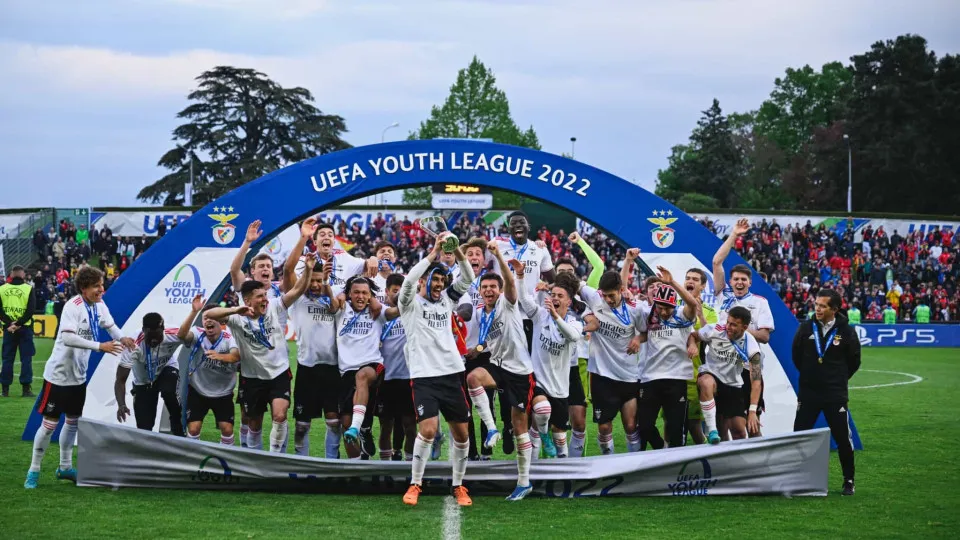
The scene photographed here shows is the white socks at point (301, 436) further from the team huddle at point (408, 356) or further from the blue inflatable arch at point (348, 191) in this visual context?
the blue inflatable arch at point (348, 191)

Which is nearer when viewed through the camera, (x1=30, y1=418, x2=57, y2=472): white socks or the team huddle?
(x1=30, y1=418, x2=57, y2=472): white socks

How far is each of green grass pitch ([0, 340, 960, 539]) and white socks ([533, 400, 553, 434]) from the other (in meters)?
0.98

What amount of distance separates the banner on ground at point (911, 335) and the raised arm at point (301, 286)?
2793 cm

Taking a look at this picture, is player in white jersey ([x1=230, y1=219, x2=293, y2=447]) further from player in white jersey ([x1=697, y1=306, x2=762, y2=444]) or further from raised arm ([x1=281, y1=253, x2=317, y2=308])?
player in white jersey ([x1=697, y1=306, x2=762, y2=444])

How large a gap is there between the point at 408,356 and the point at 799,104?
8564cm

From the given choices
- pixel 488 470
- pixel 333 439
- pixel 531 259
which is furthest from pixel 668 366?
pixel 333 439

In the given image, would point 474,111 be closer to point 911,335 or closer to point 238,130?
point 238,130

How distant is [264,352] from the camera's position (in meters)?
10.4

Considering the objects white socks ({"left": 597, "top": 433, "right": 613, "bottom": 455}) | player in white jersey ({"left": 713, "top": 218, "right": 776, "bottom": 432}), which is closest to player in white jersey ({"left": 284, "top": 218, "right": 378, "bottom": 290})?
white socks ({"left": 597, "top": 433, "right": 613, "bottom": 455})

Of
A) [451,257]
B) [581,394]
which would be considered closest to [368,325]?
[451,257]

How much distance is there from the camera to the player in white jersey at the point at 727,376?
1096cm

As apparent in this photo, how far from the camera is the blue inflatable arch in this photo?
12.7m

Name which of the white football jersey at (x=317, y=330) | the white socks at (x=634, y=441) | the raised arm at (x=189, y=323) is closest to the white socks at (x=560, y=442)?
the white socks at (x=634, y=441)

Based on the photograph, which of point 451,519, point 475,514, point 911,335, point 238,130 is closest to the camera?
point 451,519
